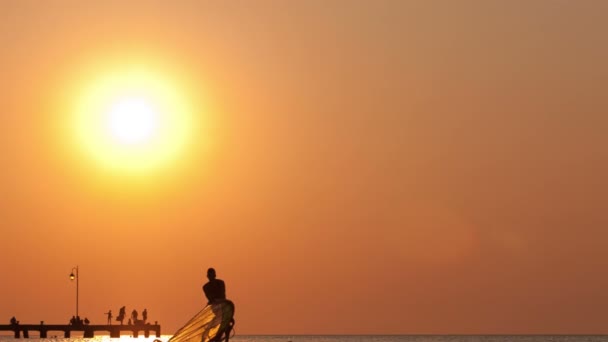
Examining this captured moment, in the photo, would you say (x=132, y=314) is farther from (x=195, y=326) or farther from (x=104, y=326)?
(x=195, y=326)

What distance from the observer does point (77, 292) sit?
152875 millimetres

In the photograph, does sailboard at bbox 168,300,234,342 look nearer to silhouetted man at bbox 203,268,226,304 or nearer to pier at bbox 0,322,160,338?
silhouetted man at bbox 203,268,226,304

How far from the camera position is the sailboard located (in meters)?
38.2

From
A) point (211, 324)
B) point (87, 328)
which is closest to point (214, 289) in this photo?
point (211, 324)

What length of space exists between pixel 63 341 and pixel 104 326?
10.6 meters

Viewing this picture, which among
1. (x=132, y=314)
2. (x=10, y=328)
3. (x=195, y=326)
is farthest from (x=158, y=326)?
(x=195, y=326)

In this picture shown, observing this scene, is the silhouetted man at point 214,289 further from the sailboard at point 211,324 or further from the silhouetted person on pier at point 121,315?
the silhouetted person on pier at point 121,315

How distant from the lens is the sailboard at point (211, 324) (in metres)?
38.2

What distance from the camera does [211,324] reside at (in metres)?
38.3

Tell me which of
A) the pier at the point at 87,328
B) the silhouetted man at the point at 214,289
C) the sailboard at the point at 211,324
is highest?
the pier at the point at 87,328

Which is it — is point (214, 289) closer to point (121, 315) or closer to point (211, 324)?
point (211, 324)

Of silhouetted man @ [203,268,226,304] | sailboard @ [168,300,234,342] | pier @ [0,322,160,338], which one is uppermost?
pier @ [0,322,160,338]

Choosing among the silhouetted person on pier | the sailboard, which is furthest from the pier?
the sailboard

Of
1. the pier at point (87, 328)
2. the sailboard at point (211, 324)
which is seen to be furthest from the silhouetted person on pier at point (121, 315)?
the sailboard at point (211, 324)
